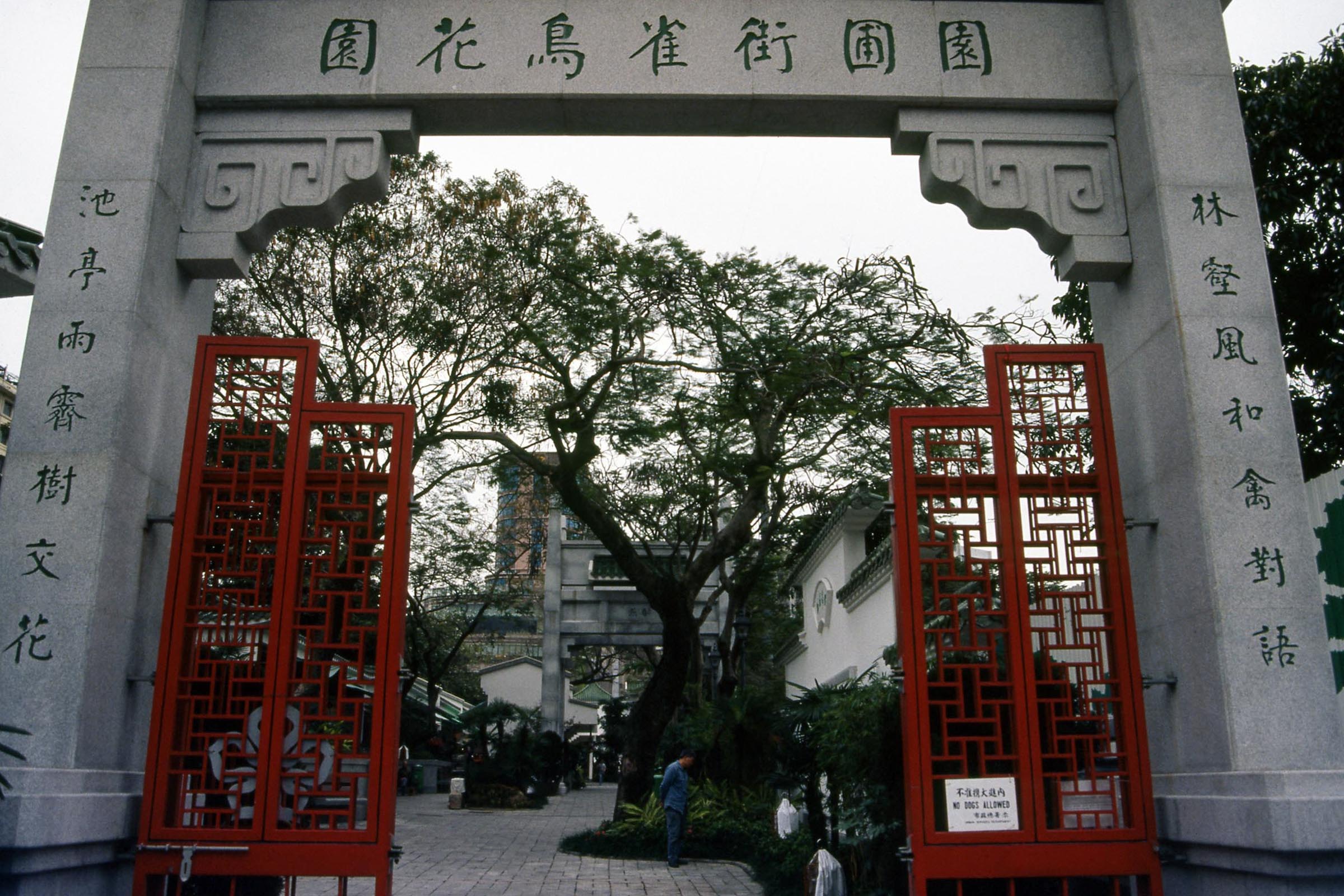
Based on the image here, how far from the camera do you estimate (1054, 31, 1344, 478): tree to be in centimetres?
719

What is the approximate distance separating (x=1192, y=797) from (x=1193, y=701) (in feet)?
1.16

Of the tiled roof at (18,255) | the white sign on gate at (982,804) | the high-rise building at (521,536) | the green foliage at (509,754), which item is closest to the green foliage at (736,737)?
the high-rise building at (521,536)

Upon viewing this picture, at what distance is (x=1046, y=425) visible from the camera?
14.7 feet

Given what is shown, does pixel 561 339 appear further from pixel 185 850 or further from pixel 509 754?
pixel 509 754

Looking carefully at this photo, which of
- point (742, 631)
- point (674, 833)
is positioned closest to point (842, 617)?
point (742, 631)

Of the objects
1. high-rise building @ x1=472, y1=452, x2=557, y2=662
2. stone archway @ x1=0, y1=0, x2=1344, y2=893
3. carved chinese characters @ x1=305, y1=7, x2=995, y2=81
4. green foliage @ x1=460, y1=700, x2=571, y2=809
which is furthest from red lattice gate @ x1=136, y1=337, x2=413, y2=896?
green foliage @ x1=460, y1=700, x2=571, y2=809

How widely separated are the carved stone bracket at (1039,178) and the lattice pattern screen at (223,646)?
291cm

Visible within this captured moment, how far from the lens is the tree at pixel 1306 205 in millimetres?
7188

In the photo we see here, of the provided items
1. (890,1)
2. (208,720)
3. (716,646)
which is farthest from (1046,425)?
(716,646)

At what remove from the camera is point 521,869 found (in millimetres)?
10328

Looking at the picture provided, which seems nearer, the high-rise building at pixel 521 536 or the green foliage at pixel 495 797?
the high-rise building at pixel 521 536

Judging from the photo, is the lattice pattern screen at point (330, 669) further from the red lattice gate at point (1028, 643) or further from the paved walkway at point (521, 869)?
the paved walkway at point (521, 869)

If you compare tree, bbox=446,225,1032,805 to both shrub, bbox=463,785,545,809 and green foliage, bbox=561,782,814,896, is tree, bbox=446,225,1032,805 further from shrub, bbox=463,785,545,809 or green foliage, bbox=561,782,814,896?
shrub, bbox=463,785,545,809

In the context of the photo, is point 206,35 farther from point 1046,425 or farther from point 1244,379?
point 1244,379
